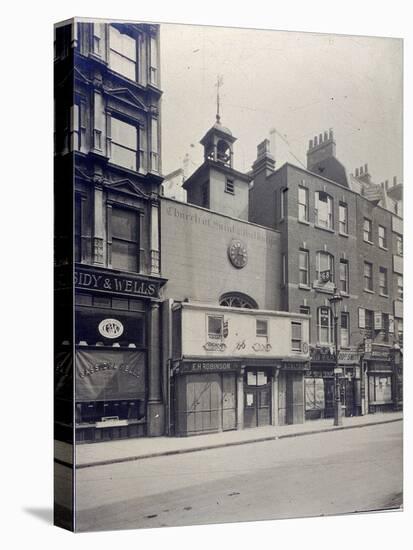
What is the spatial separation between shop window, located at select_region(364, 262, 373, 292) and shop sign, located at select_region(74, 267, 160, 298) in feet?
15.1

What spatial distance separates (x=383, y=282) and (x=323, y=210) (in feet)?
6.67

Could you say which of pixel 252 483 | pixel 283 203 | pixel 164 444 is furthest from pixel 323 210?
pixel 164 444

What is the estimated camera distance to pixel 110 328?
1272 cm

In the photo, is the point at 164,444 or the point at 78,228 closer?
the point at 78,228

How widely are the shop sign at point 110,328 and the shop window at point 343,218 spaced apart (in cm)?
500

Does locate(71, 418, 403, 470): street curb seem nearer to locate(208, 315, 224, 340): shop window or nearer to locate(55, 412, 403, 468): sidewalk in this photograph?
locate(55, 412, 403, 468): sidewalk

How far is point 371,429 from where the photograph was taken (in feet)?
49.5

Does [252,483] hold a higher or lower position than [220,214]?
lower

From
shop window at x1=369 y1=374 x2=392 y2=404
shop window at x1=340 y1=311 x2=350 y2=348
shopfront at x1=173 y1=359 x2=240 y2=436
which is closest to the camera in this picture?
shopfront at x1=173 y1=359 x2=240 y2=436

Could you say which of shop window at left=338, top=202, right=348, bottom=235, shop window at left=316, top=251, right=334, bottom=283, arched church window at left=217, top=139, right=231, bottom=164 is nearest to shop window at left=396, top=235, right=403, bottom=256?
shop window at left=338, top=202, right=348, bottom=235

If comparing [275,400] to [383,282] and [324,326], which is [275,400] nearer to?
[324,326]

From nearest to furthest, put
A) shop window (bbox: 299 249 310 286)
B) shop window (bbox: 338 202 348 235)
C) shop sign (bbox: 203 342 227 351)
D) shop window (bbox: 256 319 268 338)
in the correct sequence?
shop sign (bbox: 203 342 227 351), shop window (bbox: 256 319 268 338), shop window (bbox: 299 249 310 286), shop window (bbox: 338 202 348 235)

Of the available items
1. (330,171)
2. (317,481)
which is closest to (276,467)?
(317,481)

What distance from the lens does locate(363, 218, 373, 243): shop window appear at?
15641mm
